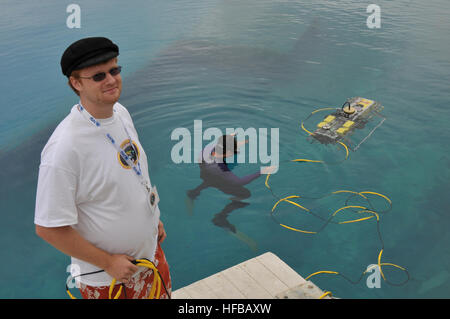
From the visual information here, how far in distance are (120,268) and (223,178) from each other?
9.92 feet

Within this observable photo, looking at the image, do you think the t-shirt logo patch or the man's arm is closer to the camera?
the man's arm

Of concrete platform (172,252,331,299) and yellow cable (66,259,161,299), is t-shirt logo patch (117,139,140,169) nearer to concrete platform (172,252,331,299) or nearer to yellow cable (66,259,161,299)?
yellow cable (66,259,161,299)

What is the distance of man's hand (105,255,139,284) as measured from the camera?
1.94m

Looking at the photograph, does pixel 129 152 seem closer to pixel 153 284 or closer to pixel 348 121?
pixel 153 284

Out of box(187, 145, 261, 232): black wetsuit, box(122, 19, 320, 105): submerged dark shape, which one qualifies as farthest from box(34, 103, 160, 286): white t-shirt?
box(122, 19, 320, 105): submerged dark shape

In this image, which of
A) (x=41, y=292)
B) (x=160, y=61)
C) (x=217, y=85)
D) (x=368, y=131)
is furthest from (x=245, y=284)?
(x=160, y=61)

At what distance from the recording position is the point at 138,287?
221cm

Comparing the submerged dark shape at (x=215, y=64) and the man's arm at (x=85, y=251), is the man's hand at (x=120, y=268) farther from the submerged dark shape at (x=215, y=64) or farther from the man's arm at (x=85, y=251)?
the submerged dark shape at (x=215, y=64)

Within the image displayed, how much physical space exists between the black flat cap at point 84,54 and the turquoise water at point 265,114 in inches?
117

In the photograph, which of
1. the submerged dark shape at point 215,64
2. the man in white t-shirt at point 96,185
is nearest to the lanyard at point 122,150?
the man in white t-shirt at point 96,185

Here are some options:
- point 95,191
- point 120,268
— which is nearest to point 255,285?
point 120,268

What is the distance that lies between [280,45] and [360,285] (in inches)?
315

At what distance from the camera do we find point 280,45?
10547 millimetres

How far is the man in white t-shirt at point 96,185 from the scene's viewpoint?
5.50ft
